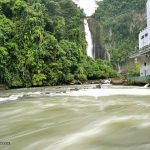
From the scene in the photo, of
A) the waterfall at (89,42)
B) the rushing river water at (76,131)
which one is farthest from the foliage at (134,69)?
the rushing river water at (76,131)

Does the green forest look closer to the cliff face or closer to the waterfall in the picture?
the waterfall

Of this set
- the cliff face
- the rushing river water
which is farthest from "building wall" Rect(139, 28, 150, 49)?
the rushing river water

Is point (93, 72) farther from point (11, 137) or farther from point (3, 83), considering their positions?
point (11, 137)

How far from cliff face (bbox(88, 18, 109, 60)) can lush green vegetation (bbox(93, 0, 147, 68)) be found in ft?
10.3

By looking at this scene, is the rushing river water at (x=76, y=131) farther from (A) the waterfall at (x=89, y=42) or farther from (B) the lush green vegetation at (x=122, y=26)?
(B) the lush green vegetation at (x=122, y=26)

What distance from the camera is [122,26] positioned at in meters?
70.3

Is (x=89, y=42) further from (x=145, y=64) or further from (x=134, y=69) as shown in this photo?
(x=145, y=64)

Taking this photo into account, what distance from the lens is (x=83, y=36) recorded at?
5328 cm

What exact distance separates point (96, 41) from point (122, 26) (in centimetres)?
1349

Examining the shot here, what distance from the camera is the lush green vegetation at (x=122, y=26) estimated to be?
218 ft

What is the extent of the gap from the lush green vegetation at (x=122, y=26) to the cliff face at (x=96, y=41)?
3.14 metres

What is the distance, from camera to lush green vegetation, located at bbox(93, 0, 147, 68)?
66562mm

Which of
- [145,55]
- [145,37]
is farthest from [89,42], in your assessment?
[145,55]

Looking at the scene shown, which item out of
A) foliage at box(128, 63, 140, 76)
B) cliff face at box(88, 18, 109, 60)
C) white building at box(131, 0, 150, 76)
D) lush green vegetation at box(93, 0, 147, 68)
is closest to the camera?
white building at box(131, 0, 150, 76)
